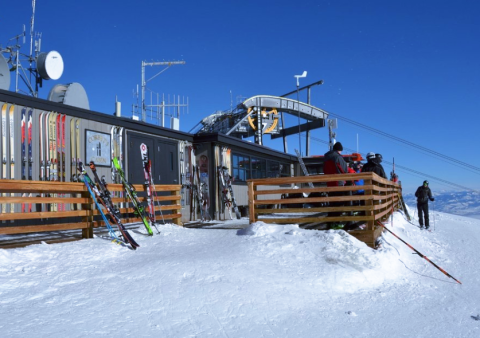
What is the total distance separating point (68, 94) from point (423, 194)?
12.4 meters

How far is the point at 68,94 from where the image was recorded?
37.4 feet

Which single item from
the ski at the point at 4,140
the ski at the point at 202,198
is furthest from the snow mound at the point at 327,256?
the ski at the point at 202,198

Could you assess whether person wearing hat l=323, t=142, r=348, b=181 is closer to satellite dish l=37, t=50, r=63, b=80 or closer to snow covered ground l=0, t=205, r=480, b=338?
snow covered ground l=0, t=205, r=480, b=338

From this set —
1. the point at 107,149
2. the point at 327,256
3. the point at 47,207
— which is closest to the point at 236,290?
the point at 327,256

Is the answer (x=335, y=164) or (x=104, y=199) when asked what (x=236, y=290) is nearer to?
(x=104, y=199)

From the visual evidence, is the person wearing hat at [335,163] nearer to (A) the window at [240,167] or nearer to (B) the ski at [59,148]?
(B) the ski at [59,148]

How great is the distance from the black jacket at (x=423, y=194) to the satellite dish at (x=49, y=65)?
44.2ft

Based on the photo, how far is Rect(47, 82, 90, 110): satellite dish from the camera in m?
11.4

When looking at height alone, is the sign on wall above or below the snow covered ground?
above

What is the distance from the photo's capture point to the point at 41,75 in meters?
13.2

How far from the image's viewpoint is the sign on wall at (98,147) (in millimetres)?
9508

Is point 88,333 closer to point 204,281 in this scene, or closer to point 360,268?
point 204,281

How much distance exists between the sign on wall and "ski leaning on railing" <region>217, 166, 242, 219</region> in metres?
4.29

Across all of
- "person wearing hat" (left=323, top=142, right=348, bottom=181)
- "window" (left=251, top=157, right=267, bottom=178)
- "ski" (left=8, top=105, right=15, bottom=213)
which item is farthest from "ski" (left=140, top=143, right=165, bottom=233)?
"window" (left=251, top=157, right=267, bottom=178)
